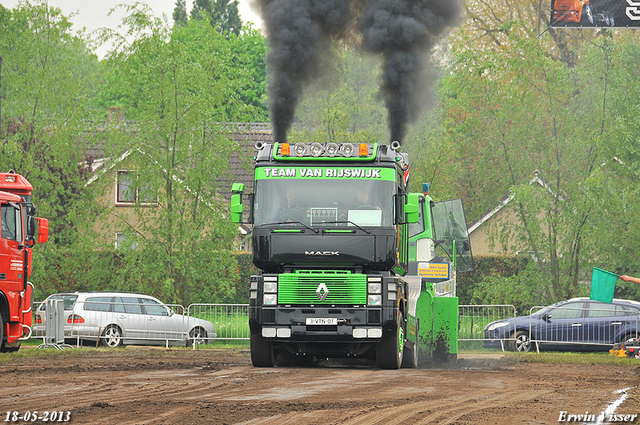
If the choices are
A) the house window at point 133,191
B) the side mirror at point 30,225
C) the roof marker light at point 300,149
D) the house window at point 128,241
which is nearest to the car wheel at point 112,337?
the house window at point 128,241

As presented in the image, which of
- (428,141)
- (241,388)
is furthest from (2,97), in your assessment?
(241,388)

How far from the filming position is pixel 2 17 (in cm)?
2688

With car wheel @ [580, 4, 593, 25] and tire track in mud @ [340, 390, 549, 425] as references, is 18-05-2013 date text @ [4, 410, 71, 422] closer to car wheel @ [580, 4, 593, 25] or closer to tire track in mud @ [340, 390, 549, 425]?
tire track in mud @ [340, 390, 549, 425]

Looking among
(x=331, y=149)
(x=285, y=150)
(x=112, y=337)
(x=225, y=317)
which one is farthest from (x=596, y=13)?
(x=112, y=337)

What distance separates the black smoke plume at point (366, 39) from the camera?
19.0 metres

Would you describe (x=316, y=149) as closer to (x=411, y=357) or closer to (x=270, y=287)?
(x=270, y=287)

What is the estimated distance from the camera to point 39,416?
863 centimetres

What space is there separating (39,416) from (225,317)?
Result: 1500 centimetres

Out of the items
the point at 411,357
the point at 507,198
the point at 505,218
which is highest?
the point at 507,198

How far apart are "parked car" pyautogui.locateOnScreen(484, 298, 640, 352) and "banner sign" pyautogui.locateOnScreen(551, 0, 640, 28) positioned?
24.5ft

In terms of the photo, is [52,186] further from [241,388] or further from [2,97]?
[241,388]

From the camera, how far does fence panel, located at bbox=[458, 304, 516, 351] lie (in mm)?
22484

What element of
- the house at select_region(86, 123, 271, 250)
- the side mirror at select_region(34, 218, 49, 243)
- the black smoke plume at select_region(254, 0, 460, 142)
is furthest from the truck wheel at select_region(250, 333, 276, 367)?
the house at select_region(86, 123, 271, 250)

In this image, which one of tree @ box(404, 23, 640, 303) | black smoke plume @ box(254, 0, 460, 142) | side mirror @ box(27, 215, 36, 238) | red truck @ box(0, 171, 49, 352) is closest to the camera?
red truck @ box(0, 171, 49, 352)
